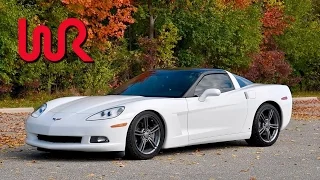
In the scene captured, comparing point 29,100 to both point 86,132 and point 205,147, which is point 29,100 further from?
point 86,132

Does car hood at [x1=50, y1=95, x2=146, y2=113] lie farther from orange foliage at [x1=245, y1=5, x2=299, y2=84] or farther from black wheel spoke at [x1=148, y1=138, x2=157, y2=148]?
orange foliage at [x1=245, y1=5, x2=299, y2=84]

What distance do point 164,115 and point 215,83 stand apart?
1528mm

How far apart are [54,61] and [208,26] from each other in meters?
9.70

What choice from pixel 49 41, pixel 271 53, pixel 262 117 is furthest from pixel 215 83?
pixel 271 53

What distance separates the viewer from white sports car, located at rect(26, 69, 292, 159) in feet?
33.2

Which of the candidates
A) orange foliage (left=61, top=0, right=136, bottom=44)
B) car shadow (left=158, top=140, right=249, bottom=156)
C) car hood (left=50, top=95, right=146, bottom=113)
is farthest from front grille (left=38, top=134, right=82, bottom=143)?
orange foliage (left=61, top=0, right=136, bottom=44)

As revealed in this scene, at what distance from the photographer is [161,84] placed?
1152cm

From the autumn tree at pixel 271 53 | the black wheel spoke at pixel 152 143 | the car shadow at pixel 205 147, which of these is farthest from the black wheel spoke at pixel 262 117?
the autumn tree at pixel 271 53

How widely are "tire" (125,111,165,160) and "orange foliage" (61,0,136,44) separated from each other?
20745 mm

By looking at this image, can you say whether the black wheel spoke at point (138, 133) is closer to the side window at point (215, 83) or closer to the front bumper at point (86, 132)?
the front bumper at point (86, 132)

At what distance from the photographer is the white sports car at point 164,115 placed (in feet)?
33.2

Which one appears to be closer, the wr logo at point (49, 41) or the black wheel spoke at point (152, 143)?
the black wheel spoke at point (152, 143)

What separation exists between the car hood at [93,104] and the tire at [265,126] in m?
2.17

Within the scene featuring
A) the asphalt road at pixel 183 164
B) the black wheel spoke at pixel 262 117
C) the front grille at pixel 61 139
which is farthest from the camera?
the black wheel spoke at pixel 262 117
